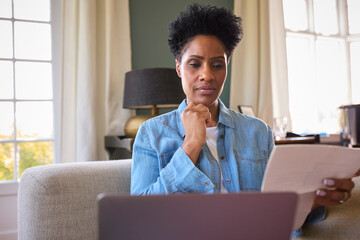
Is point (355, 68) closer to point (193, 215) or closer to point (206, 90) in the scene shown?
point (206, 90)

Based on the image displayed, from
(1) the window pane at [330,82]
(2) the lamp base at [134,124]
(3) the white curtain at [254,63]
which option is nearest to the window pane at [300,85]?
(1) the window pane at [330,82]

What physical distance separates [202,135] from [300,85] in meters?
3.08

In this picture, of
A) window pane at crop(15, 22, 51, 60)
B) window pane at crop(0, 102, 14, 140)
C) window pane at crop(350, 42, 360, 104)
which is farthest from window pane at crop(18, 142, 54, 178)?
window pane at crop(350, 42, 360, 104)

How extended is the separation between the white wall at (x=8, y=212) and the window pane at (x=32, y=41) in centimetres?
92

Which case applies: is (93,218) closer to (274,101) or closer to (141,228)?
(141,228)

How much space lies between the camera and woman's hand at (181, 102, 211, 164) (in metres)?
1.09

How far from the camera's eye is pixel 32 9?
2600 mm

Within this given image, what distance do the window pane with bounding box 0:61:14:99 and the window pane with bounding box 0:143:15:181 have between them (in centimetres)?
35

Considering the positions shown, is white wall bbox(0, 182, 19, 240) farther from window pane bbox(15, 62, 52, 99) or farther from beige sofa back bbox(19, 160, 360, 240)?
beige sofa back bbox(19, 160, 360, 240)

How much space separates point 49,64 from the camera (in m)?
2.67

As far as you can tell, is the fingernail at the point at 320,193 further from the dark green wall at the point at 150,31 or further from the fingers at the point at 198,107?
the dark green wall at the point at 150,31

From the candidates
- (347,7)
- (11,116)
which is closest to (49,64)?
(11,116)

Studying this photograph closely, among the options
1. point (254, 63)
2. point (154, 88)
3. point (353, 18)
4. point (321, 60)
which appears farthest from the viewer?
point (353, 18)

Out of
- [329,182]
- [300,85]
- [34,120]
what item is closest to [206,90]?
[329,182]
